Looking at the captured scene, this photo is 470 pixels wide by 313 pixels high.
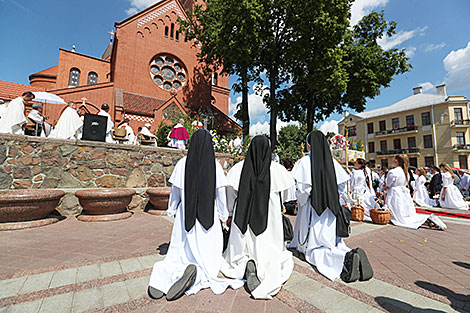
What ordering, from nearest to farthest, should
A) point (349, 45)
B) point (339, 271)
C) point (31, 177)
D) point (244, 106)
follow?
point (339, 271) → point (31, 177) → point (349, 45) → point (244, 106)

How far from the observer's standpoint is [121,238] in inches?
174

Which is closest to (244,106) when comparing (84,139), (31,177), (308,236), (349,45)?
(349,45)

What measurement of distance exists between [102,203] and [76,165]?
6.71ft

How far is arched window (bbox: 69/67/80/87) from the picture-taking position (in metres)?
24.8

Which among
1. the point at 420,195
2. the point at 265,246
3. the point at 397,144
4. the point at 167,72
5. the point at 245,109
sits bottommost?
the point at 265,246

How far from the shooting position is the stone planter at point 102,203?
18.8 ft

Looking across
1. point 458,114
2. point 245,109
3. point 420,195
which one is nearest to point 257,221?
point 420,195

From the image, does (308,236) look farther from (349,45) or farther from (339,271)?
(349,45)

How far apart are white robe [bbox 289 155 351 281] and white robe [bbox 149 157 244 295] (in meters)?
1.30

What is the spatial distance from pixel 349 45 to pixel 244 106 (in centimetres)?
995

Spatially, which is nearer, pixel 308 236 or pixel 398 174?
pixel 308 236

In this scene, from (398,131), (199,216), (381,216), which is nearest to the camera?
(199,216)

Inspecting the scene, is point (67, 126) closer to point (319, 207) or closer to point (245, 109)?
point (319, 207)

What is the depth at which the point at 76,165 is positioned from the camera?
691 cm
